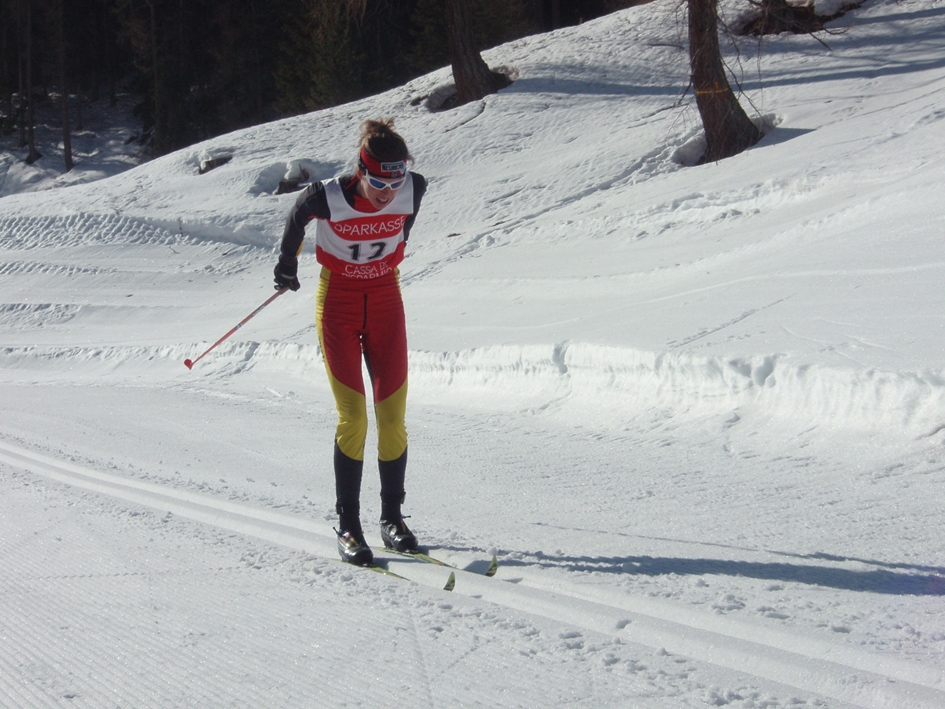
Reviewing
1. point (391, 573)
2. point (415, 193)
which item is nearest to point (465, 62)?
point (415, 193)

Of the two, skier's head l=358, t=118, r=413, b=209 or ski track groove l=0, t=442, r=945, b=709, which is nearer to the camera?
ski track groove l=0, t=442, r=945, b=709

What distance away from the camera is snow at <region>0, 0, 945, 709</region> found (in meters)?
2.53

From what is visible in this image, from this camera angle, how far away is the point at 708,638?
102 inches

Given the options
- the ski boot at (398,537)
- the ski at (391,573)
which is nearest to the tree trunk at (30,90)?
the ski boot at (398,537)

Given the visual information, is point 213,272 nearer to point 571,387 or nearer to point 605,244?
point 605,244

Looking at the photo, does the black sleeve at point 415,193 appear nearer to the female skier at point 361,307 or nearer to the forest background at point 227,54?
the female skier at point 361,307

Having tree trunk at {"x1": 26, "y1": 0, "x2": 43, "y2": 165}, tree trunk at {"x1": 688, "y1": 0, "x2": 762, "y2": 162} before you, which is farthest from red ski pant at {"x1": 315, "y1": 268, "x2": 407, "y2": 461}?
tree trunk at {"x1": 26, "y1": 0, "x2": 43, "y2": 165}

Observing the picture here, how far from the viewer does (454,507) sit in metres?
4.38

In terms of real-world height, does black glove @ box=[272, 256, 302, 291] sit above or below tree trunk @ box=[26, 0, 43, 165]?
below

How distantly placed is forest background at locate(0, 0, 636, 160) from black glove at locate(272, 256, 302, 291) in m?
25.4

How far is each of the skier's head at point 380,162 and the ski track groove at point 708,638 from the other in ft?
5.18

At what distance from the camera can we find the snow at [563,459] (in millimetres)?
2525

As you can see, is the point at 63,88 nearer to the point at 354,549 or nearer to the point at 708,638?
the point at 354,549

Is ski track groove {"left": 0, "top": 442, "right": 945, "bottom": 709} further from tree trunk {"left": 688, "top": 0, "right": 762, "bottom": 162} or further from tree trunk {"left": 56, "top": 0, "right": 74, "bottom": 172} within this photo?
tree trunk {"left": 56, "top": 0, "right": 74, "bottom": 172}
